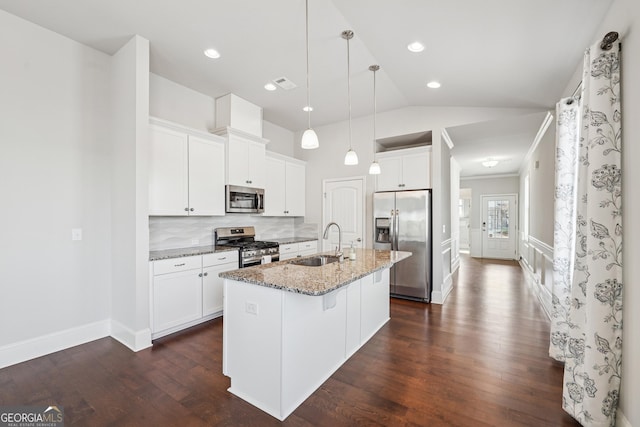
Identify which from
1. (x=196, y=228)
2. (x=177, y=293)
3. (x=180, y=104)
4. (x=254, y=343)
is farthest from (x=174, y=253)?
(x=180, y=104)

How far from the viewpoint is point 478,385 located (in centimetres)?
224

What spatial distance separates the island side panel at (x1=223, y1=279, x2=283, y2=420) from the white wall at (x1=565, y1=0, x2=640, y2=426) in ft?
6.55

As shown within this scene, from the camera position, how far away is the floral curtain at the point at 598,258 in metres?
1.68

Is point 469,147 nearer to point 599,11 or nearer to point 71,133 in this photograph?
point 599,11

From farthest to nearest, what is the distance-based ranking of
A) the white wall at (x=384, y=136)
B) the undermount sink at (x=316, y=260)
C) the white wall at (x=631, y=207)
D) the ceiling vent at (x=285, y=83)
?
the white wall at (x=384, y=136) < the ceiling vent at (x=285, y=83) < the undermount sink at (x=316, y=260) < the white wall at (x=631, y=207)

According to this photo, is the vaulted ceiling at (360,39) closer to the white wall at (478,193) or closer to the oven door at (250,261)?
the oven door at (250,261)

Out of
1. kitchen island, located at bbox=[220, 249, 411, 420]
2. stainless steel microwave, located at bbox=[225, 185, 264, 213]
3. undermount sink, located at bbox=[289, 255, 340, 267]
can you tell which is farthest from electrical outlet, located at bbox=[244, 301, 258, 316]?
stainless steel microwave, located at bbox=[225, 185, 264, 213]

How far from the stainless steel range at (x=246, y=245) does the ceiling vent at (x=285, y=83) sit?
2.19 m

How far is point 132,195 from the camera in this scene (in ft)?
9.26

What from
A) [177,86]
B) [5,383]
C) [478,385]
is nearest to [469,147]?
[478,385]

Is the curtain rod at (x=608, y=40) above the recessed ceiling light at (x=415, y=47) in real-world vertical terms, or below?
below

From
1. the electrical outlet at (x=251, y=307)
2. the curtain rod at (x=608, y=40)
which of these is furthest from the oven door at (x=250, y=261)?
the curtain rod at (x=608, y=40)

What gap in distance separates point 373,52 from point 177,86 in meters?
2.54

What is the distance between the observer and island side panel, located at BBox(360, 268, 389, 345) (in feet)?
9.66
